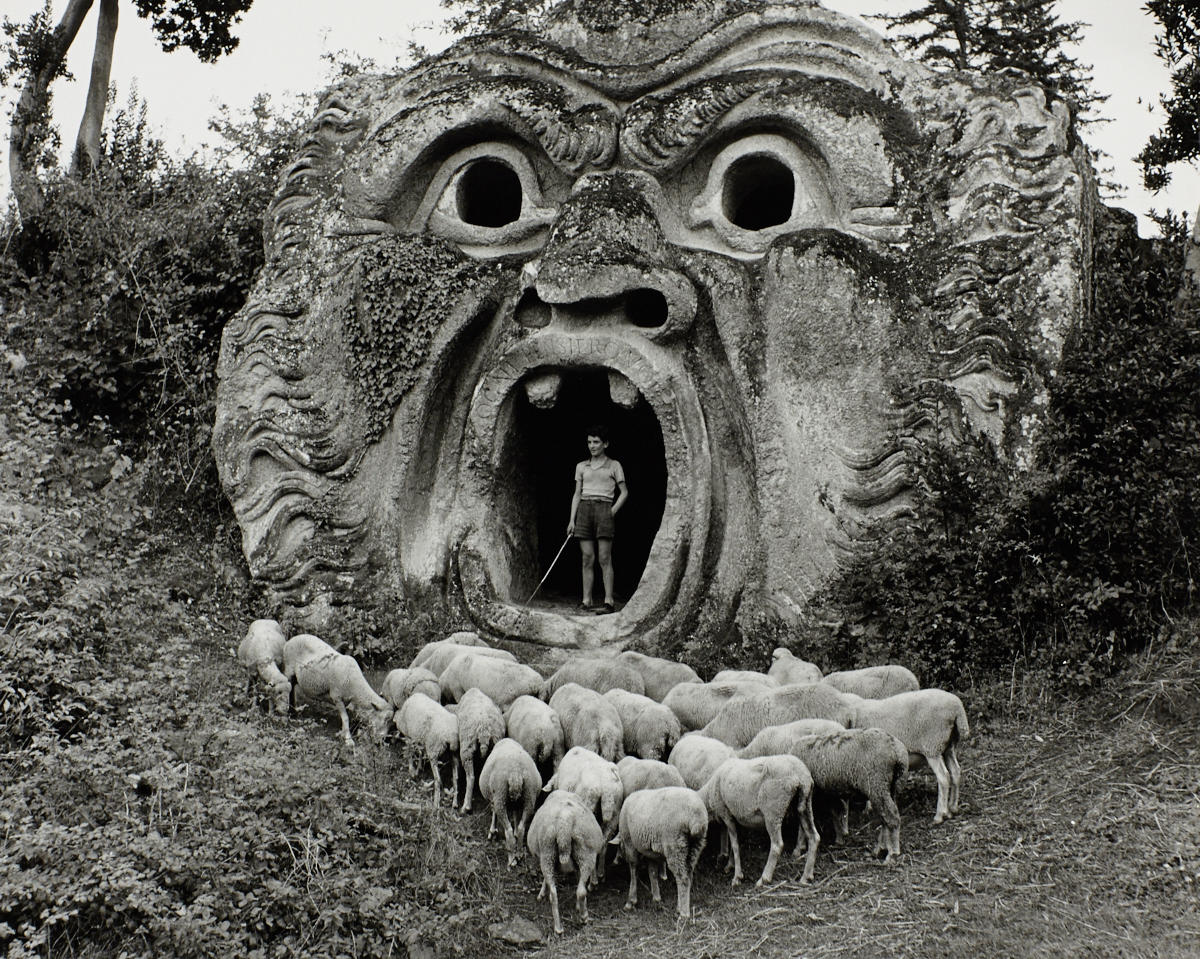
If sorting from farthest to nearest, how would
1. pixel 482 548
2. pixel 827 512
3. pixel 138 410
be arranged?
pixel 138 410 → pixel 482 548 → pixel 827 512

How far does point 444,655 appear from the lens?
325 inches

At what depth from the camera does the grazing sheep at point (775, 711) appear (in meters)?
6.66

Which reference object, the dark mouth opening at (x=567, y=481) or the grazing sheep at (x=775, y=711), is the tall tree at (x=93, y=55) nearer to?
the dark mouth opening at (x=567, y=481)

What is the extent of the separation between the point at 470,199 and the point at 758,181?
226 centimetres

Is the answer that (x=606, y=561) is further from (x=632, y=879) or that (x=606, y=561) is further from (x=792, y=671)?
(x=632, y=879)

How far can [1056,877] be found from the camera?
5.79 m

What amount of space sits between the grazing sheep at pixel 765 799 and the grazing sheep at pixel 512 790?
89cm

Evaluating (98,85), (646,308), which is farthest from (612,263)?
(98,85)

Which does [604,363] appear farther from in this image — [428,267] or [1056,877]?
[1056,877]

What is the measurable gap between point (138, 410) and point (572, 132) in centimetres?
514

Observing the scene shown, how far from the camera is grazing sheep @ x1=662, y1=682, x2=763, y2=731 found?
712cm

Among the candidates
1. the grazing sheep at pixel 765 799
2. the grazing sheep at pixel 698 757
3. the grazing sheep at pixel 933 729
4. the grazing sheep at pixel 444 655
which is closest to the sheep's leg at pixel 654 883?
the grazing sheep at pixel 765 799

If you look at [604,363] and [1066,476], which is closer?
[1066,476]

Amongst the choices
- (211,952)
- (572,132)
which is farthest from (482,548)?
(211,952)
